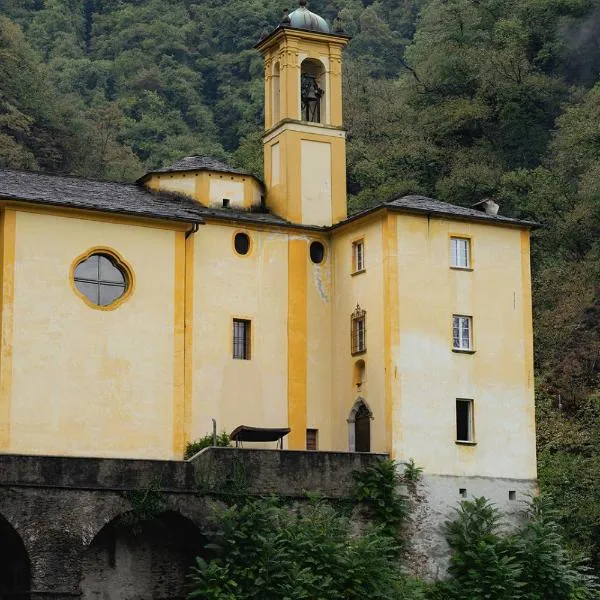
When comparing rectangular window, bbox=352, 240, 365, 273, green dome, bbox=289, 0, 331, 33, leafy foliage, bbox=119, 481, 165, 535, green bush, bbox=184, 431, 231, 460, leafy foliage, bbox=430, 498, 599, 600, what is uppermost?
green dome, bbox=289, 0, 331, 33

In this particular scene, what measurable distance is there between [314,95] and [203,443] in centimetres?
1189

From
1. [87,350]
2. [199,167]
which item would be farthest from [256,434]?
[199,167]

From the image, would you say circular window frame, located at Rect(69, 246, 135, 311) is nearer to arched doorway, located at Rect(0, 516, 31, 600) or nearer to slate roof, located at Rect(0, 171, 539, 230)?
slate roof, located at Rect(0, 171, 539, 230)

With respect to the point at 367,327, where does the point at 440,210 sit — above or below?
above

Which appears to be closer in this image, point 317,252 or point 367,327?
point 367,327

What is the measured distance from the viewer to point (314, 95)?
48750 mm

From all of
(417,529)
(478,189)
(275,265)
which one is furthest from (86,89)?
(417,529)

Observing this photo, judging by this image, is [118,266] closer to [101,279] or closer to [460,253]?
[101,279]

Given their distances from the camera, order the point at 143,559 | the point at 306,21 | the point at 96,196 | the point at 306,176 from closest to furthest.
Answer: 1. the point at 143,559
2. the point at 96,196
3. the point at 306,176
4. the point at 306,21

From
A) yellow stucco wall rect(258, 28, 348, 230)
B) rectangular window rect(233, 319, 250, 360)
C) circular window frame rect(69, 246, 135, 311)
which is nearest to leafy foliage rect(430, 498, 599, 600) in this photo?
rectangular window rect(233, 319, 250, 360)

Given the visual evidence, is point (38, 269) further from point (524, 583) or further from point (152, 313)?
point (524, 583)

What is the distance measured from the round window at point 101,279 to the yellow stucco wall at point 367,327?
21.1 feet

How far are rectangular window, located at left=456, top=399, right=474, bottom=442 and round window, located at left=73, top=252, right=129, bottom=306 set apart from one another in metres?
9.34

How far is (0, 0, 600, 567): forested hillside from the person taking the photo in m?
61.5
